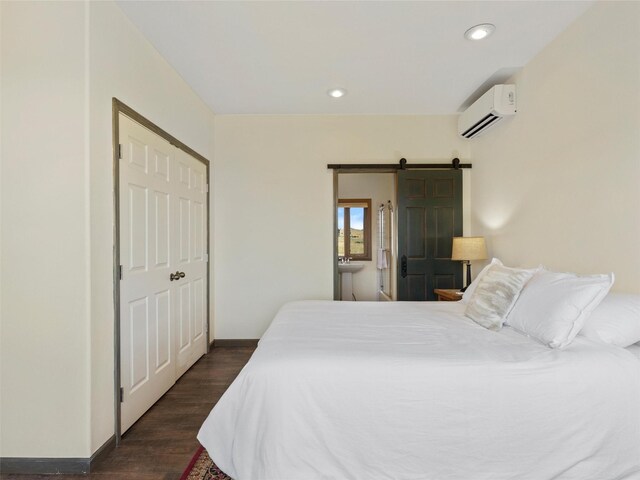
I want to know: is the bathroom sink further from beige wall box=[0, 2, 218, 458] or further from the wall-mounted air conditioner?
beige wall box=[0, 2, 218, 458]

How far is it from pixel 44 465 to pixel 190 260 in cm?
175

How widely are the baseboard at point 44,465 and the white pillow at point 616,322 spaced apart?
9.13 ft

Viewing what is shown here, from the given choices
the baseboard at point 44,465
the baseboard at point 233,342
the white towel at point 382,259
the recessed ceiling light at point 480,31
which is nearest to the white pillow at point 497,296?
the recessed ceiling light at point 480,31

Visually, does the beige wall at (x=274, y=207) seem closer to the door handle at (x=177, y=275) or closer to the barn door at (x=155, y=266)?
the barn door at (x=155, y=266)

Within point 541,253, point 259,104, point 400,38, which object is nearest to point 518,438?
point 541,253

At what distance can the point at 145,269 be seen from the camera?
229 cm

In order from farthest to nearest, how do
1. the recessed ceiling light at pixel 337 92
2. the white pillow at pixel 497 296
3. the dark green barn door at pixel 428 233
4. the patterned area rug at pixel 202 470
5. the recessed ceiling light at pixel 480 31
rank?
the dark green barn door at pixel 428 233 < the recessed ceiling light at pixel 337 92 < the recessed ceiling light at pixel 480 31 < the white pillow at pixel 497 296 < the patterned area rug at pixel 202 470

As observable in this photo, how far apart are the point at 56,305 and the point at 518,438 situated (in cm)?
238

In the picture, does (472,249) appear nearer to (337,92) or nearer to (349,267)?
(337,92)

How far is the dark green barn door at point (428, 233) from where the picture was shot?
149 inches

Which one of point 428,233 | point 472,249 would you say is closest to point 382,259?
point 428,233

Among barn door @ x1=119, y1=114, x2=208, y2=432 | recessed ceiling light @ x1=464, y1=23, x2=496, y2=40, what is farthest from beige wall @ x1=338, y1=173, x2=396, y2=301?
recessed ceiling light @ x1=464, y1=23, x2=496, y2=40

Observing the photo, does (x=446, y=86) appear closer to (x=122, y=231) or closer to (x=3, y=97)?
(x=122, y=231)

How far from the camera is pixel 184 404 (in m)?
2.47
